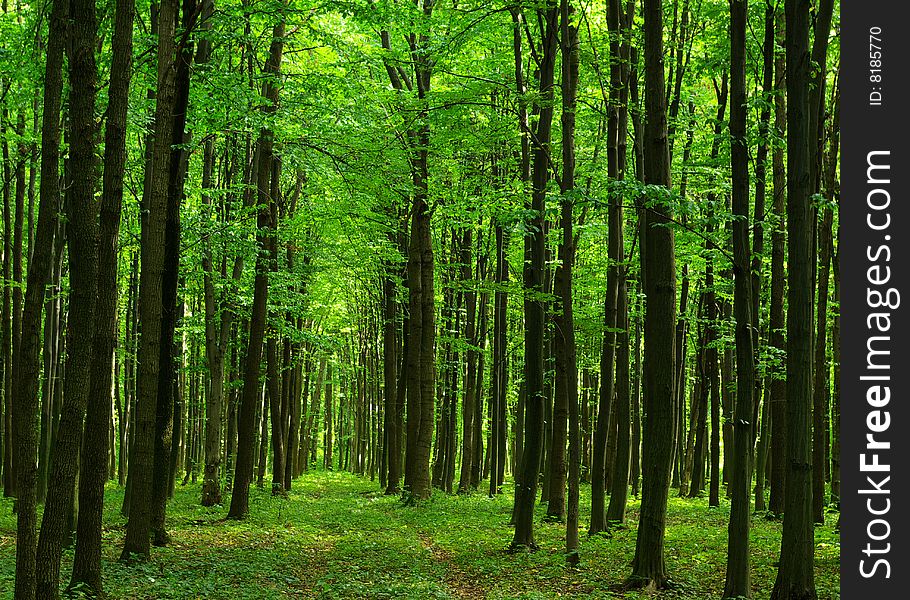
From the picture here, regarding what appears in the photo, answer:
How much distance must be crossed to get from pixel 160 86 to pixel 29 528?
619cm

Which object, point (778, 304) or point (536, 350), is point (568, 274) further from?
point (778, 304)

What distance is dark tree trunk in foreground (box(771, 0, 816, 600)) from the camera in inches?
323

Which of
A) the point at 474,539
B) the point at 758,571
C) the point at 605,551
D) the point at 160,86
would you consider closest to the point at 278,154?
the point at 160,86

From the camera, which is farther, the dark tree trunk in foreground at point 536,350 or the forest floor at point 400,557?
the dark tree trunk in foreground at point 536,350

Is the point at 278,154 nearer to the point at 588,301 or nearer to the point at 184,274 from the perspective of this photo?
the point at 184,274

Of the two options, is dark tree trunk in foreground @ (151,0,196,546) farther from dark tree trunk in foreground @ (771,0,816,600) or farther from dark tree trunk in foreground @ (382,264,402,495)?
dark tree trunk in foreground @ (382,264,402,495)

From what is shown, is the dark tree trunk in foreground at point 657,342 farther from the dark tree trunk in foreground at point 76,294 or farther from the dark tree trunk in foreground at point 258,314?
the dark tree trunk in foreground at point 258,314

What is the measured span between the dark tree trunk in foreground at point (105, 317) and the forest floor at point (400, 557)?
2.66 ft

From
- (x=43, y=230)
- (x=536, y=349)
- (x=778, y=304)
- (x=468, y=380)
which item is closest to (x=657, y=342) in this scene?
(x=536, y=349)

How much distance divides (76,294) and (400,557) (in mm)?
8113

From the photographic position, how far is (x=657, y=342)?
10.1 metres

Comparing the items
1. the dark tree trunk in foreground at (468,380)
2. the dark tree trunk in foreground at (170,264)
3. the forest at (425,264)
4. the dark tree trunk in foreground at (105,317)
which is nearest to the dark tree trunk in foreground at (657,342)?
the forest at (425,264)

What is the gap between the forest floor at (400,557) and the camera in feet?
33.8

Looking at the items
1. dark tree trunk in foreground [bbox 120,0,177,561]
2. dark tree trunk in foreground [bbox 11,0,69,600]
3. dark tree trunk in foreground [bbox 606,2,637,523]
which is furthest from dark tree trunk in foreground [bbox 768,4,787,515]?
dark tree trunk in foreground [bbox 11,0,69,600]
